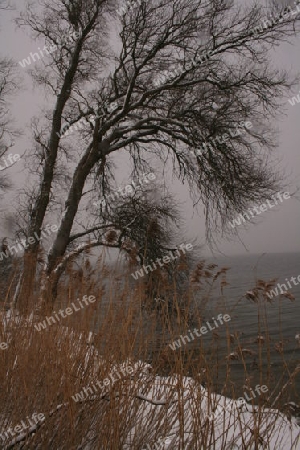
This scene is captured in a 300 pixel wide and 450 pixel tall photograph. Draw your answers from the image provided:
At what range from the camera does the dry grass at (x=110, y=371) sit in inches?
108

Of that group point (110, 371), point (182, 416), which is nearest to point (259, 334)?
point (182, 416)

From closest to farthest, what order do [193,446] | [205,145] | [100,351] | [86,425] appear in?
[193,446] < [86,425] < [100,351] < [205,145]

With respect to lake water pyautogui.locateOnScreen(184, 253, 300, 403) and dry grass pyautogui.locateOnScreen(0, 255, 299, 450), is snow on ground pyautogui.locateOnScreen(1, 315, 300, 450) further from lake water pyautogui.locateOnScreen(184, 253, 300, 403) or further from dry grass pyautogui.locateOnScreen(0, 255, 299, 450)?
lake water pyautogui.locateOnScreen(184, 253, 300, 403)

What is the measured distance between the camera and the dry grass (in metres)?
2.74

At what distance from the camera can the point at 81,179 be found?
464 inches

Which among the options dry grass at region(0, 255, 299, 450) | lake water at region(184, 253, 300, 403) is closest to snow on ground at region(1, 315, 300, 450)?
dry grass at region(0, 255, 299, 450)

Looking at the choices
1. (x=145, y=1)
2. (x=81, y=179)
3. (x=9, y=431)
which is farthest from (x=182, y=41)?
(x=9, y=431)

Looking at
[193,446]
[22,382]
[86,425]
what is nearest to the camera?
[193,446]

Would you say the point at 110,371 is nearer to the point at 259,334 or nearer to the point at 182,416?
the point at 182,416

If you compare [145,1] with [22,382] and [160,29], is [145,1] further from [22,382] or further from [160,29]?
[22,382]

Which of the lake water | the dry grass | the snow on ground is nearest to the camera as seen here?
the snow on ground

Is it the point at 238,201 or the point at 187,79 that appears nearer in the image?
the point at 238,201

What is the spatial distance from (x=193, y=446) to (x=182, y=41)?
10.6 metres

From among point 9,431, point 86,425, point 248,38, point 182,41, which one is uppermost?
point 182,41
